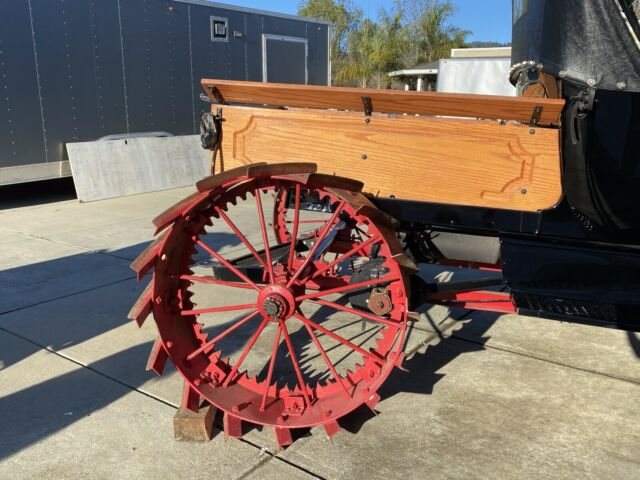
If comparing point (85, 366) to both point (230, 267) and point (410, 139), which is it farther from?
point (410, 139)

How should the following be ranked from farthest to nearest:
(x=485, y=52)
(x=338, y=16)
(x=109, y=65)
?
1. (x=338, y=16)
2. (x=485, y=52)
3. (x=109, y=65)

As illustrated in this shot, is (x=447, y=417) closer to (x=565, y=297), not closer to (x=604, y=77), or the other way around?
(x=565, y=297)

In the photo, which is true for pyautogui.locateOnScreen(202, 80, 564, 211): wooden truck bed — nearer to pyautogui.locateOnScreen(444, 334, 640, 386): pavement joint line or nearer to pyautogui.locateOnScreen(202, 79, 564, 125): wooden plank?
pyautogui.locateOnScreen(202, 79, 564, 125): wooden plank

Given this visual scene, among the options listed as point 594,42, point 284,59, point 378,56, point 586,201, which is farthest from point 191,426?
point 378,56

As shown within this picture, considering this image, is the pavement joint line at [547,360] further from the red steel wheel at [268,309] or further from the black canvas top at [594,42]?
the black canvas top at [594,42]

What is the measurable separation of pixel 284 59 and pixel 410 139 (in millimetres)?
9384

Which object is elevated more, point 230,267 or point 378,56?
point 378,56

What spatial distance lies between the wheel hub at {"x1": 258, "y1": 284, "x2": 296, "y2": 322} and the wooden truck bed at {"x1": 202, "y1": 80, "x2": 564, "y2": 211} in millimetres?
585

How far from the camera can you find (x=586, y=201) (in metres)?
2.38

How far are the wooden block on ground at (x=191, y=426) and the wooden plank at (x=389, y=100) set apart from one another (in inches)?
56.8

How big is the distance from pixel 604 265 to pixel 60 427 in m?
2.52

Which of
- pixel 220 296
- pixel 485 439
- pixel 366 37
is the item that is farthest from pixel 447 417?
pixel 366 37

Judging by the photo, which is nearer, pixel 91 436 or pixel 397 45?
pixel 91 436

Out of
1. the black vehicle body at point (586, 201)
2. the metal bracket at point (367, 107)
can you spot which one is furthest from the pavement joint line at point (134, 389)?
the metal bracket at point (367, 107)
